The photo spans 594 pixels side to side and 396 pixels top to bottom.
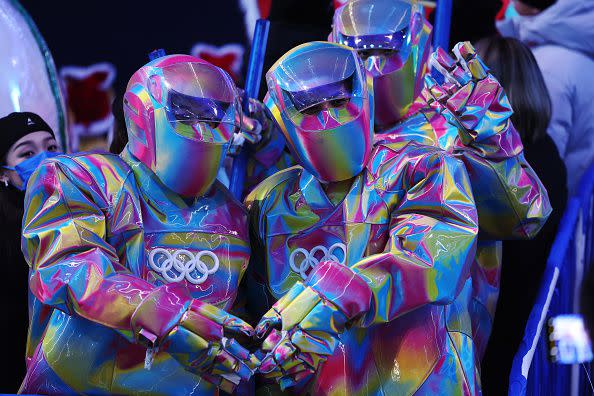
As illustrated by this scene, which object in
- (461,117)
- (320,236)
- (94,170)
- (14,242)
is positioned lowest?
(14,242)

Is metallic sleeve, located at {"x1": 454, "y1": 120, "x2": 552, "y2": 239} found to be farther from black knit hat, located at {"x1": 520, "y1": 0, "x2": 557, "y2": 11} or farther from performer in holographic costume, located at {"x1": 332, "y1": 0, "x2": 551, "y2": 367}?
black knit hat, located at {"x1": 520, "y1": 0, "x2": 557, "y2": 11}

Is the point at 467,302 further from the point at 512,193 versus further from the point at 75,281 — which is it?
the point at 75,281

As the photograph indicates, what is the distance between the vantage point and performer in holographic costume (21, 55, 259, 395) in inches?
85.9

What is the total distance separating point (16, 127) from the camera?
3.22 m

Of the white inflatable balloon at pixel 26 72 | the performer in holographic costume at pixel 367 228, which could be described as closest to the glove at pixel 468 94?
the performer in holographic costume at pixel 367 228

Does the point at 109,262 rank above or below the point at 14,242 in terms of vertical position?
above

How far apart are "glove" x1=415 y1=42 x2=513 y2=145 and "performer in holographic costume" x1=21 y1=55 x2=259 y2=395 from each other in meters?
0.48

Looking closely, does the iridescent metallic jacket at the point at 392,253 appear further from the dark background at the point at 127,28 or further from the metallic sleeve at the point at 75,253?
the dark background at the point at 127,28

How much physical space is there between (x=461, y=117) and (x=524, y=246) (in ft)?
2.76

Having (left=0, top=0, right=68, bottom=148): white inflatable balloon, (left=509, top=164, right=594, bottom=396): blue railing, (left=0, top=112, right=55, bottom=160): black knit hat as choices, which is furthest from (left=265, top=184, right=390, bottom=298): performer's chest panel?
(left=0, top=0, right=68, bottom=148): white inflatable balloon

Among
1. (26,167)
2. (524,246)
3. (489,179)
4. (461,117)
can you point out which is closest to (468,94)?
(461,117)

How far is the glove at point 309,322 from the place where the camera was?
7.06 ft

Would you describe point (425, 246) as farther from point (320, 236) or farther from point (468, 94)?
point (468, 94)

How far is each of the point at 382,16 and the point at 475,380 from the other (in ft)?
2.93
